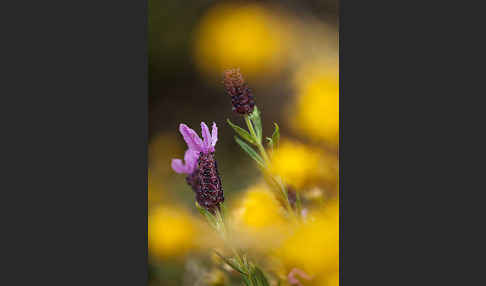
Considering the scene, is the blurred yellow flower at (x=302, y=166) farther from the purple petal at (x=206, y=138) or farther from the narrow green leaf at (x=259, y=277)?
the narrow green leaf at (x=259, y=277)

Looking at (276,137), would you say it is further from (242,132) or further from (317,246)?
(317,246)

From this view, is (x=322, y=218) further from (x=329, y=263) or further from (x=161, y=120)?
(x=161, y=120)

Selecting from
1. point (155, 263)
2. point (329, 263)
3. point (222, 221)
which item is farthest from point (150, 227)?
point (329, 263)

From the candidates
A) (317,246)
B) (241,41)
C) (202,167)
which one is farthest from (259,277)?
(241,41)

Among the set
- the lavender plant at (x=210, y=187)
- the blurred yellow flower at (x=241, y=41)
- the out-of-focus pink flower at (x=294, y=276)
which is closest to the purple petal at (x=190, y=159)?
the lavender plant at (x=210, y=187)

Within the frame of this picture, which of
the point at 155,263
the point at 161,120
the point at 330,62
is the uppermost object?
the point at 330,62
